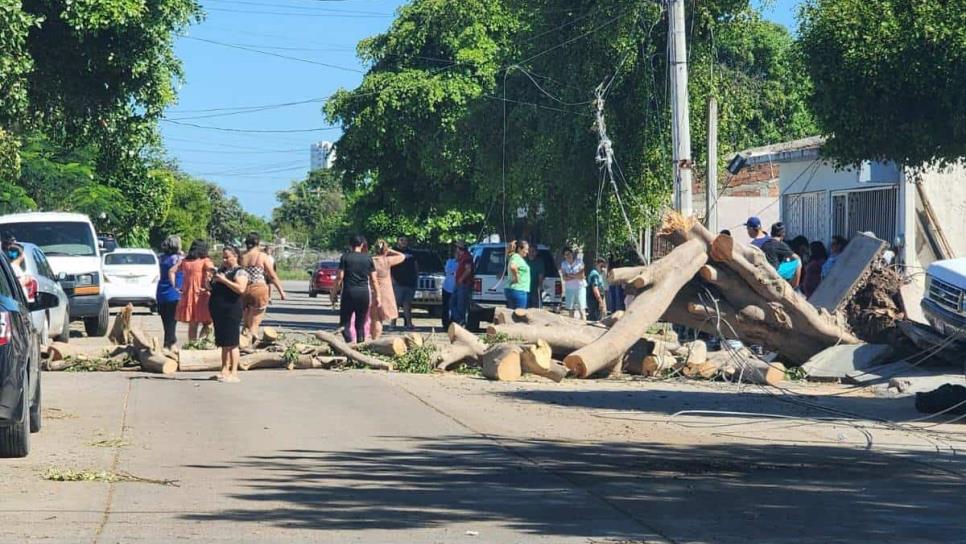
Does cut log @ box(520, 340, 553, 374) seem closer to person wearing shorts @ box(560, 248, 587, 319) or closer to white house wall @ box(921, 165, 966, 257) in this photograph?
person wearing shorts @ box(560, 248, 587, 319)

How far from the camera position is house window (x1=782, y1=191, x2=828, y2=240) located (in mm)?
32312

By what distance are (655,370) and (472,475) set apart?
8867 mm

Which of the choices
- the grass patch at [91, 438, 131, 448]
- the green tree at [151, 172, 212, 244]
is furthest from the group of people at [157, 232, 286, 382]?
the green tree at [151, 172, 212, 244]

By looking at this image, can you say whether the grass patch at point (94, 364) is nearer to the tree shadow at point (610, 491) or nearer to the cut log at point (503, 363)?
the cut log at point (503, 363)

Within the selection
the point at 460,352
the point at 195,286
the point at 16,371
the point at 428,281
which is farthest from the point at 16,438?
the point at 428,281

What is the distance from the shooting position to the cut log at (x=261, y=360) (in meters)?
19.1

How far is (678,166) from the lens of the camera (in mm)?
24031

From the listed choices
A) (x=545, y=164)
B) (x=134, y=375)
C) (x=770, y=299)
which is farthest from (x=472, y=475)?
(x=545, y=164)

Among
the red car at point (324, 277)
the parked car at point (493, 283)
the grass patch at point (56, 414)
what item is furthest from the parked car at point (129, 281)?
the grass patch at point (56, 414)

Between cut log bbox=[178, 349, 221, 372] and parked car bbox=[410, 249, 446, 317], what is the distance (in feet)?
61.1

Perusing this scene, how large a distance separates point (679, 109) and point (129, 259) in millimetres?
17812

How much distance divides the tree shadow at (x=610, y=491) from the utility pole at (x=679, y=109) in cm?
1209

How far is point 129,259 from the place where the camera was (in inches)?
1443

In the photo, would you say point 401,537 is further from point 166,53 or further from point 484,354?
point 166,53
